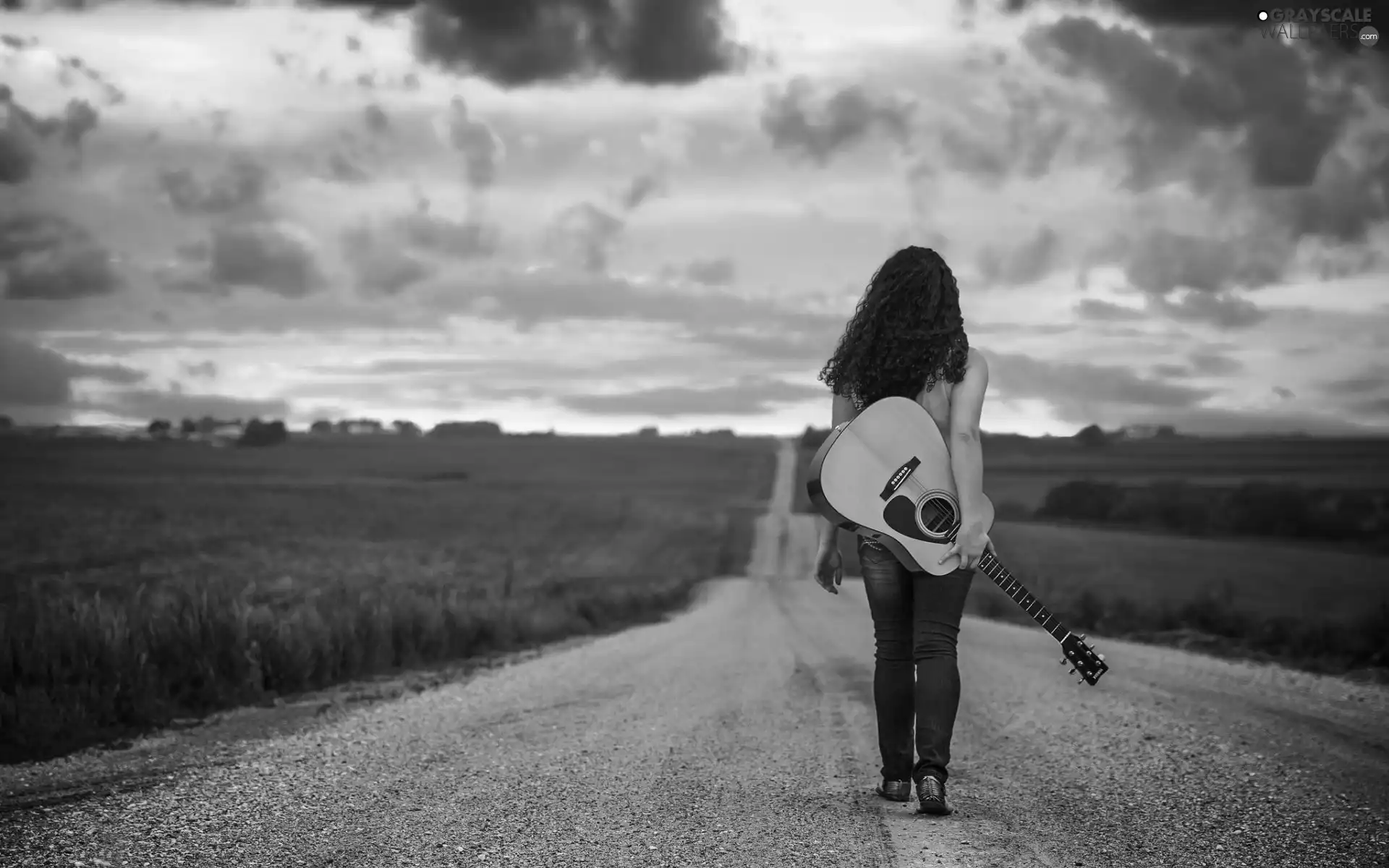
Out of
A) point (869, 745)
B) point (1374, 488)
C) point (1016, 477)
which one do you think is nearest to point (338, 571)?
point (869, 745)

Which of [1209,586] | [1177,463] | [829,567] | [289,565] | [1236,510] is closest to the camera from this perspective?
[829,567]

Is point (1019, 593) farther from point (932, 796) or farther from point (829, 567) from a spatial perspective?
point (932, 796)

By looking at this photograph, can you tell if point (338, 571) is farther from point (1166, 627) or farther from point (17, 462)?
point (17, 462)

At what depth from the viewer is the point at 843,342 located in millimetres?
5113

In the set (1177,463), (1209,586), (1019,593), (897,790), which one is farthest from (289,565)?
(1177,463)

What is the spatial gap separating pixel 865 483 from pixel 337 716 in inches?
216

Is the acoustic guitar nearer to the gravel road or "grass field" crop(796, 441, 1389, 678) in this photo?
the gravel road

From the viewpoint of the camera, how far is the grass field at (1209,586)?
15.1 metres

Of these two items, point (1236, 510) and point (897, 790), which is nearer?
point (897, 790)

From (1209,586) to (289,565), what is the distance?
94.4ft

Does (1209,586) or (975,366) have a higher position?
(975,366)

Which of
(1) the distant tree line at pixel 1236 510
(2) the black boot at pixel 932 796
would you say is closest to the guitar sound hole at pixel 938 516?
(2) the black boot at pixel 932 796

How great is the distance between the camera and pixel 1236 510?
5162cm

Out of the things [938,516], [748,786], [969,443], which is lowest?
[748,786]
